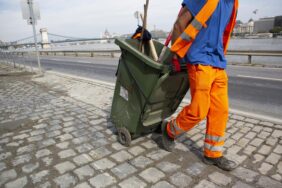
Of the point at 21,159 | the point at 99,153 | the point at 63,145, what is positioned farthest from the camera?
the point at 63,145

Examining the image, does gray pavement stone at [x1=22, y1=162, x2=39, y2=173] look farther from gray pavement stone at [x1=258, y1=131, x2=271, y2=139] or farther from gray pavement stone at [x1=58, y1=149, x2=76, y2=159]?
gray pavement stone at [x1=258, y1=131, x2=271, y2=139]

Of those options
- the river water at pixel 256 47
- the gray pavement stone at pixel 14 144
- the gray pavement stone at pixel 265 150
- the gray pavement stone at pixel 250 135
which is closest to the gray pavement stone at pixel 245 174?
the gray pavement stone at pixel 265 150

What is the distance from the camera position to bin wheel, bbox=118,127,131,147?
3135mm

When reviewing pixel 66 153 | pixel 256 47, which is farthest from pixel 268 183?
pixel 256 47

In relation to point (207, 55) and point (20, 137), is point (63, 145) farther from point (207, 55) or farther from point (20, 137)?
point (207, 55)

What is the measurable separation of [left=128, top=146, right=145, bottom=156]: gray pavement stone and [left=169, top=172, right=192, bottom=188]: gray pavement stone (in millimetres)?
644

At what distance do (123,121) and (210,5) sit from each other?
5.89 ft

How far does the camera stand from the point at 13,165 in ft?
9.26

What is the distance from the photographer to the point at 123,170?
2656mm

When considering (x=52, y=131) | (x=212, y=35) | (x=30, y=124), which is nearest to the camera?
(x=212, y=35)

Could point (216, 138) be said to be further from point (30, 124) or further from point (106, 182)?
point (30, 124)

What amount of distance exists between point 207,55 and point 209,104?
1.64 feet

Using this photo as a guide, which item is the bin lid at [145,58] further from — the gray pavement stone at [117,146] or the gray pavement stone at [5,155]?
the gray pavement stone at [5,155]

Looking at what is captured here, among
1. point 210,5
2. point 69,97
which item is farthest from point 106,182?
point 69,97
